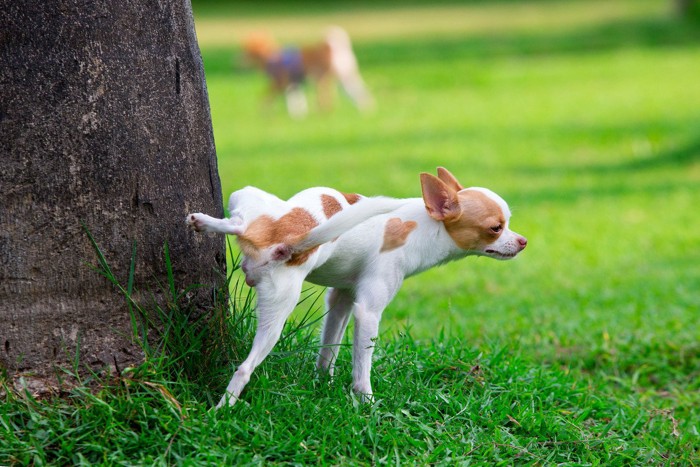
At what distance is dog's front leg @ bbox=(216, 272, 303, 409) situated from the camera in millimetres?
3365

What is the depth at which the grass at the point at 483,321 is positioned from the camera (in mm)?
3404

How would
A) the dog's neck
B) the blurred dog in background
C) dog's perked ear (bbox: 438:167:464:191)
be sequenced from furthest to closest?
the blurred dog in background, dog's perked ear (bbox: 438:167:464:191), the dog's neck

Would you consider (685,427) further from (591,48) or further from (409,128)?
(591,48)

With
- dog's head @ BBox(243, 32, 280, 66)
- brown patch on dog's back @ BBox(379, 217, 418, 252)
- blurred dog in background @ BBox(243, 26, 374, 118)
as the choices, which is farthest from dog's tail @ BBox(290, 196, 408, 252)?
dog's head @ BBox(243, 32, 280, 66)

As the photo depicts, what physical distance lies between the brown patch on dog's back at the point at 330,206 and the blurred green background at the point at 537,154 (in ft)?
4.16

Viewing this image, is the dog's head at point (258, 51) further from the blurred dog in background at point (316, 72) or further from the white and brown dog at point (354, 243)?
the white and brown dog at point (354, 243)

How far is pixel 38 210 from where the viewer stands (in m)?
3.40

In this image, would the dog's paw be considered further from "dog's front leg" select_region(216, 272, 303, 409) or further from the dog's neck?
the dog's neck

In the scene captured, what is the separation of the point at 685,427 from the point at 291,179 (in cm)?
727

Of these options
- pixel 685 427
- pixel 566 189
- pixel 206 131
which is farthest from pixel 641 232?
pixel 206 131

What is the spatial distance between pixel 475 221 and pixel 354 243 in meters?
0.44

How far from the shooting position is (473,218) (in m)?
3.67

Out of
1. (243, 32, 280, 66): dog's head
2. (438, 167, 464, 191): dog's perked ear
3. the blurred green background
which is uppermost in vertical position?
(243, 32, 280, 66): dog's head

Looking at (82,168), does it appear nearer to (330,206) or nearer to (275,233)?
(275,233)
